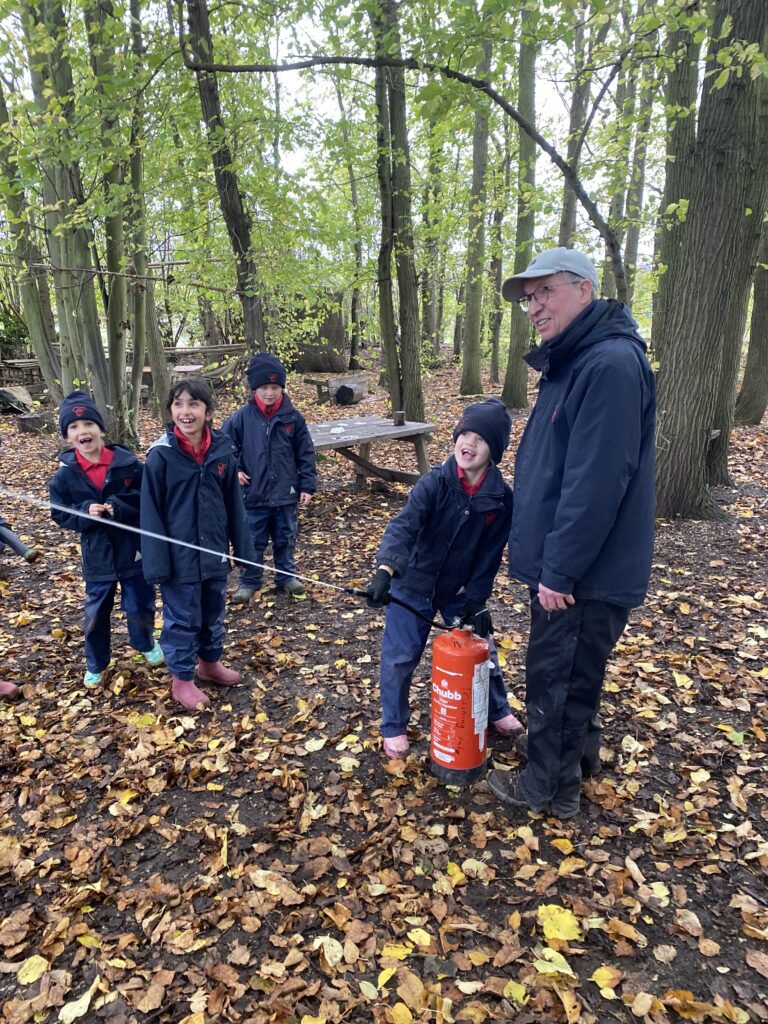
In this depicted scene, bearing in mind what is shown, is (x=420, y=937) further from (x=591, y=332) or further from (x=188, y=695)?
(x=591, y=332)

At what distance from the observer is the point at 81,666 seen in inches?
174

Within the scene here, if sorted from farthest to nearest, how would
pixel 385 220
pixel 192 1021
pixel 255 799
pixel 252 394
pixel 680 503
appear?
pixel 385 220
pixel 680 503
pixel 252 394
pixel 255 799
pixel 192 1021

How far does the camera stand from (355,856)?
277cm

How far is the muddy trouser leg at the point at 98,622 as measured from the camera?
155 inches

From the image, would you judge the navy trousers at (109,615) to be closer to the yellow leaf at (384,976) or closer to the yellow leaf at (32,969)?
the yellow leaf at (32,969)

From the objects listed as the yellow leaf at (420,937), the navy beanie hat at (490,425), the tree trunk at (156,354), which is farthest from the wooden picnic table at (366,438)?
the tree trunk at (156,354)

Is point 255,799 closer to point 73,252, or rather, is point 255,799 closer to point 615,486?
point 615,486

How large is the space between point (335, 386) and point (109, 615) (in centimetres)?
1302

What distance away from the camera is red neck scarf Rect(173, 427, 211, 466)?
369cm

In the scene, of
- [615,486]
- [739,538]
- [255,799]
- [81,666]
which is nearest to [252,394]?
[81,666]

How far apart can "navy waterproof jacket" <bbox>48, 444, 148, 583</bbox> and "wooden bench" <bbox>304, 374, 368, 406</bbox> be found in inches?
505

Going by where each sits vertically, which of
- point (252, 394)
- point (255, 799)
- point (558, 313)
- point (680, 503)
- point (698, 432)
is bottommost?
Answer: point (255, 799)

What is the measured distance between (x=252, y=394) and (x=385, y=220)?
4326 mm

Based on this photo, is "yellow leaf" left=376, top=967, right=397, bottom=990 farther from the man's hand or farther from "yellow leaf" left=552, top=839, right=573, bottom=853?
the man's hand
